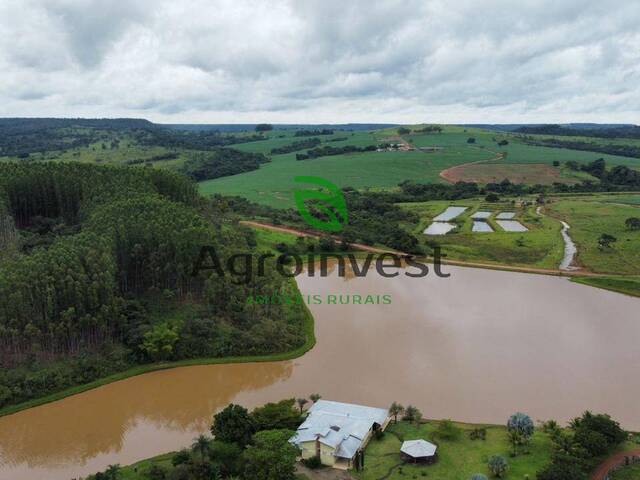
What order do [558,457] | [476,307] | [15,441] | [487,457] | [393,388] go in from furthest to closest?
[476,307], [393,388], [15,441], [487,457], [558,457]

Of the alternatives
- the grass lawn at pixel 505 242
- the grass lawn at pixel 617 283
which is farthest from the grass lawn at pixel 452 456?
the grass lawn at pixel 505 242

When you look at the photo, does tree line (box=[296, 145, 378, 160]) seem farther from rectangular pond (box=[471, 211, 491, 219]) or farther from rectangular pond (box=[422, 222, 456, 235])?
rectangular pond (box=[422, 222, 456, 235])

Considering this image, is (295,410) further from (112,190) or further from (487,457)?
(112,190)

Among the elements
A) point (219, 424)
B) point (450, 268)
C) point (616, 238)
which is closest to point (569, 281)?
point (450, 268)

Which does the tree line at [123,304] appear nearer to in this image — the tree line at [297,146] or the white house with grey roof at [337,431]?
the white house with grey roof at [337,431]

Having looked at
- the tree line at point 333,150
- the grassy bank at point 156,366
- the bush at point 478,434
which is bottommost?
the grassy bank at point 156,366

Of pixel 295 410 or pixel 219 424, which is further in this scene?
pixel 295 410

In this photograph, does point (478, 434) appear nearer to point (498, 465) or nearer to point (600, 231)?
point (498, 465)
